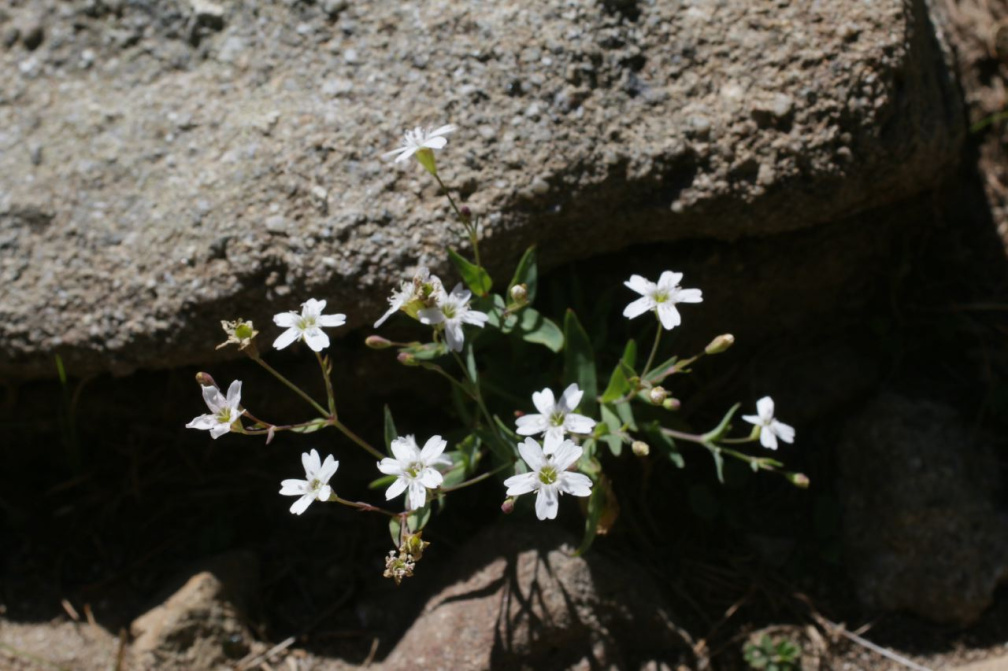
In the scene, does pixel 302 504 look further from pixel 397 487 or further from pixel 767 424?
pixel 767 424

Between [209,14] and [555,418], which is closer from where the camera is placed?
[555,418]

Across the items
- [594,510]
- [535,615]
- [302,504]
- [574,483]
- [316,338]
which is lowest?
[535,615]

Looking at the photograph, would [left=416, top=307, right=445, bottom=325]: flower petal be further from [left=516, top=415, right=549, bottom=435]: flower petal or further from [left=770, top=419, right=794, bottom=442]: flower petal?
[left=770, top=419, right=794, bottom=442]: flower petal

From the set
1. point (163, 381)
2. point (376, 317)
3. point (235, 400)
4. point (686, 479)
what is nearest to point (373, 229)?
point (376, 317)

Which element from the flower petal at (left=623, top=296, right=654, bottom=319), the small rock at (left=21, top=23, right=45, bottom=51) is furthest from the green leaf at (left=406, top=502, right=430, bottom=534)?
the small rock at (left=21, top=23, right=45, bottom=51)

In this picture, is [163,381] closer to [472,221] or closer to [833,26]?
[472,221]

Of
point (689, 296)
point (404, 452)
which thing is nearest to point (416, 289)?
point (404, 452)
